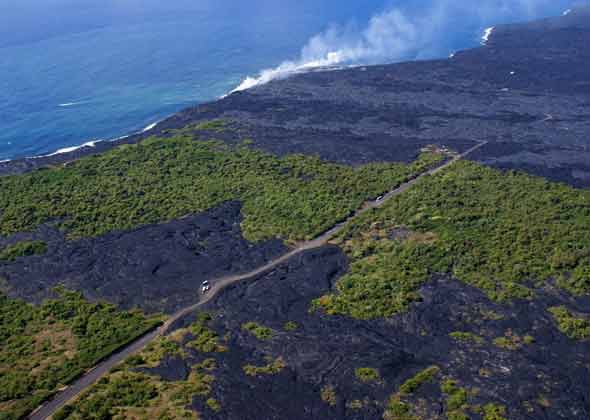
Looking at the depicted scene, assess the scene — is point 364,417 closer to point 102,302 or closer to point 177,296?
point 177,296

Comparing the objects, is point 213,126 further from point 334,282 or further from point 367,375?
point 367,375

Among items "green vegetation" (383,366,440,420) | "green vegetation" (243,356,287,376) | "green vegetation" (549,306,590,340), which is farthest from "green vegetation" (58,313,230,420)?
"green vegetation" (549,306,590,340)

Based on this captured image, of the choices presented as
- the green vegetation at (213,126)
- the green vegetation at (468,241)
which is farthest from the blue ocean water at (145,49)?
the green vegetation at (468,241)


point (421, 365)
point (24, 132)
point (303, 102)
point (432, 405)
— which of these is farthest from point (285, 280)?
point (24, 132)

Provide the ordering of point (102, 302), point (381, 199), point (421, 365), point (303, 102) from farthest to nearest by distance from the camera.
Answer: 1. point (303, 102)
2. point (381, 199)
3. point (102, 302)
4. point (421, 365)

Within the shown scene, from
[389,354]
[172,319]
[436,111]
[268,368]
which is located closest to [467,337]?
[389,354]

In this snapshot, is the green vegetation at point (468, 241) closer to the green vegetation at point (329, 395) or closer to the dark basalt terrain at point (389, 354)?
the dark basalt terrain at point (389, 354)
